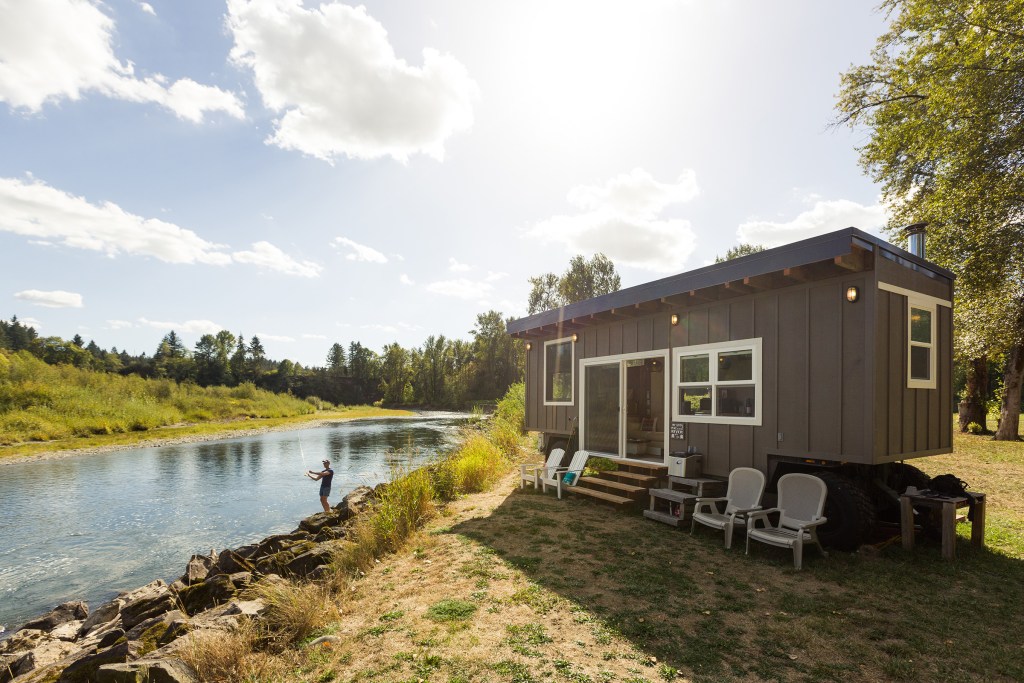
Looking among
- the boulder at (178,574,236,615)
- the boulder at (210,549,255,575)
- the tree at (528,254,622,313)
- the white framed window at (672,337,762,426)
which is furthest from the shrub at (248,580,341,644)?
the tree at (528,254,622,313)

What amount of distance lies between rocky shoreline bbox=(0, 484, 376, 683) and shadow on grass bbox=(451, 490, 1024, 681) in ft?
8.57

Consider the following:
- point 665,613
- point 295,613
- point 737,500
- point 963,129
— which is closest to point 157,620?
point 295,613

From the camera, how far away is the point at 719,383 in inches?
251

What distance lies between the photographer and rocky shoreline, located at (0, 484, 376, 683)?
368 centimetres

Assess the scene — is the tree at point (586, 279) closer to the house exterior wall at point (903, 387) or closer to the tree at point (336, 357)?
the house exterior wall at point (903, 387)

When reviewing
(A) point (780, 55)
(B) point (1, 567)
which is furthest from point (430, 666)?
(A) point (780, 55)

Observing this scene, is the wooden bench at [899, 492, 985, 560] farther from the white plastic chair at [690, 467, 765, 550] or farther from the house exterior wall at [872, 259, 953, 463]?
the white plastic chair at [690, 467, 765, 550]

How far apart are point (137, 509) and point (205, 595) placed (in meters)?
7.57

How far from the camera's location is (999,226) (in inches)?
374

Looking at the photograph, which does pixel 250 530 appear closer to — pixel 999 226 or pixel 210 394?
pixel 999 226

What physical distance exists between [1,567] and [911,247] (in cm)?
1473

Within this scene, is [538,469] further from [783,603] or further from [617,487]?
[783,603]

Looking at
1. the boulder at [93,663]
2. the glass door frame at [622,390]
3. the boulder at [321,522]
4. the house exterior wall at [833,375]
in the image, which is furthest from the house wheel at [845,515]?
the boulder at [321,522]

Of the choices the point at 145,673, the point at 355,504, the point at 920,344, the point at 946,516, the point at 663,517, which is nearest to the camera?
the point at 145,673
